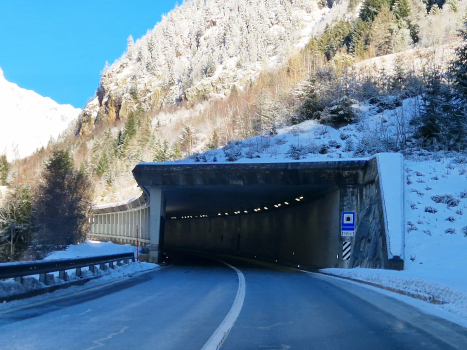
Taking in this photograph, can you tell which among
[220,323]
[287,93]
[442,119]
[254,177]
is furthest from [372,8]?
[220,323]

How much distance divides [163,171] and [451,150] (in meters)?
19.3

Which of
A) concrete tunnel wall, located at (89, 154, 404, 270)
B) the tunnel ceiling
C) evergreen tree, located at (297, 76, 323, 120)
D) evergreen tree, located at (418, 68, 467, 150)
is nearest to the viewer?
concrete tunnel wall, located at (89, 154, 404, 270)

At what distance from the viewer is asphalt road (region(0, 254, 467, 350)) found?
23.2 feet

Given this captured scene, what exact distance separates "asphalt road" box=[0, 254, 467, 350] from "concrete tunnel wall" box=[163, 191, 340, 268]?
53.8 feet

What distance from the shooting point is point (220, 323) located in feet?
28.7

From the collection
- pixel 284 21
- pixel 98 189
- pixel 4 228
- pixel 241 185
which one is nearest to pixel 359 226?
pixel 241 185

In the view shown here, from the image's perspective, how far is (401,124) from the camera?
41188mm

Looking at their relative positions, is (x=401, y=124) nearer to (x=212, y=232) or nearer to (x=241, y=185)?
(x=241, y=185)

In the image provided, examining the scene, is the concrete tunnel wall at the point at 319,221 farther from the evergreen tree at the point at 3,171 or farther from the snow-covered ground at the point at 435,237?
the evergreen tree at the point at 3,171

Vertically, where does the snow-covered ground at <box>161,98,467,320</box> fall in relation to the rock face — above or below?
below

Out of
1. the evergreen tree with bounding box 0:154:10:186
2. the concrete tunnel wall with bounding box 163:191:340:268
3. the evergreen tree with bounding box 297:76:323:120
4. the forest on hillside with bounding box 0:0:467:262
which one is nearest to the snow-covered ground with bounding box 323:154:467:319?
the concrete tunnel wall with bounding box 163:191:340:268

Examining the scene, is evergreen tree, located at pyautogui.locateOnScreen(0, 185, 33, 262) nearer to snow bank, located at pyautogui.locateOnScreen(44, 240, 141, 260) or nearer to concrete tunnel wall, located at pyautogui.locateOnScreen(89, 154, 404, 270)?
concrete tunnel wall, located at pyautogui.locateOnScreen(89, 154, 404, 270)

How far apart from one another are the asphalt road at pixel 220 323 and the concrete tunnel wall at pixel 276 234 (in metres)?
16.4

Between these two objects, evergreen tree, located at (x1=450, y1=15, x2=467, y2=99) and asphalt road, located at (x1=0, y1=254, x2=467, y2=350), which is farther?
evergreen tree, located at (x1=450, y1=15, x2=467, y2=99)
